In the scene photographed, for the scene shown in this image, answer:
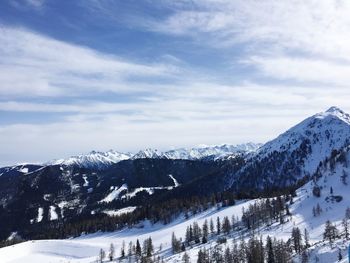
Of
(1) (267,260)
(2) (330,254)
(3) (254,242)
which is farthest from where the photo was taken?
(3) (254,242)

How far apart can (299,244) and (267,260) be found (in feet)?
87.9

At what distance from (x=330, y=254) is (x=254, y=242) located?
1586 inches

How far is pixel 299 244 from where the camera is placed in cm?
19975

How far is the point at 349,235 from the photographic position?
197500mm

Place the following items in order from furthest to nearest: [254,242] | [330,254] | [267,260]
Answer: [254,242]
[267,260]
[330,254]

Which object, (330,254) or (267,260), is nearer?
(330,254)

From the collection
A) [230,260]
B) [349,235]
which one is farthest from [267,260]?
[349,235]

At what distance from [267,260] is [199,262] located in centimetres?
3164

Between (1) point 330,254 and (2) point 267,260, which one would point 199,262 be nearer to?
(2) point 267,260

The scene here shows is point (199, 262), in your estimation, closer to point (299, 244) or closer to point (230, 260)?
point (230, 260)

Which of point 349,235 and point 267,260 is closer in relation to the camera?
point 267,260

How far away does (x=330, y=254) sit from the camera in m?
163

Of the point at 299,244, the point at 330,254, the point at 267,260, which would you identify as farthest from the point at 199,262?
the point at 330,254

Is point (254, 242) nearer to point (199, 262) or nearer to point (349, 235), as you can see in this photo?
point (199, 262)
